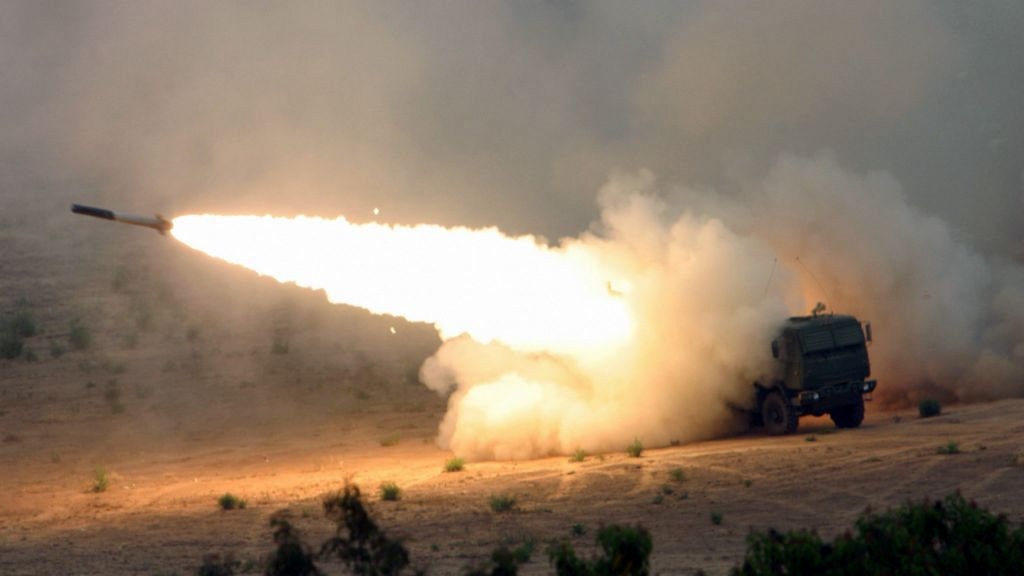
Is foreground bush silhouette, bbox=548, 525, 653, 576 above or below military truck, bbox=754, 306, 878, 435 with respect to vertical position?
below

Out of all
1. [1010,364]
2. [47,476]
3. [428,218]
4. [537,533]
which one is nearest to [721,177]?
[428,218]

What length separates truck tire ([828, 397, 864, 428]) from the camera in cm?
2282

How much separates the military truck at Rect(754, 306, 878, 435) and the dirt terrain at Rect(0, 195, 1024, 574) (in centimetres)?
59

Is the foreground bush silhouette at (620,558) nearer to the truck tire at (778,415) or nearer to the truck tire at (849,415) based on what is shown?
the truck tire at (778,415)

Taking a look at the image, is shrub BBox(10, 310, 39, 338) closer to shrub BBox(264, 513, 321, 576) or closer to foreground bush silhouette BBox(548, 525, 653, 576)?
shrub BBox(264, 513, 321, 576)

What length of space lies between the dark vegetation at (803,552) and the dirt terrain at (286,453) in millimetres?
2876

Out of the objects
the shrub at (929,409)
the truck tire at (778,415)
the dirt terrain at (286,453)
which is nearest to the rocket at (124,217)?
the dirt terrain at (286,453)

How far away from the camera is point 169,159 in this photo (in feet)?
175

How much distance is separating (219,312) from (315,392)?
307 inches

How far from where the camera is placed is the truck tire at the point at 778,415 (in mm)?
22203

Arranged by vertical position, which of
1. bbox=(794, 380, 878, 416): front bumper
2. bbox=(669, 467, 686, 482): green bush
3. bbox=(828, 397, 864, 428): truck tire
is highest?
→ bbox=(794, 380, 878, 416): front bumper

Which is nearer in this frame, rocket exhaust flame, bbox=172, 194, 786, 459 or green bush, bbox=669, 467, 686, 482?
green bush, bbox=669, 467, 686, 482

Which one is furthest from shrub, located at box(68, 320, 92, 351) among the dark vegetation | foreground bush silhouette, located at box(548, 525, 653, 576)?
foreground bush silhouette, located at box(548, 525, 653, 576)

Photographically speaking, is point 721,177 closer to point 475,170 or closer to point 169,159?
point 475,170
